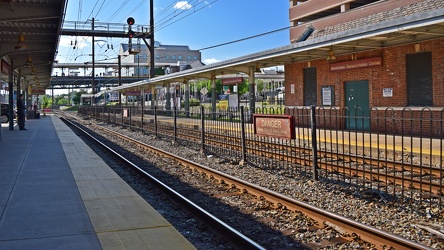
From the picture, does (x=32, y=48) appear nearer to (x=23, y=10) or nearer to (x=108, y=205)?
(x=23, y=10)

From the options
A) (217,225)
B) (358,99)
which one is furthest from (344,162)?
(358,99)

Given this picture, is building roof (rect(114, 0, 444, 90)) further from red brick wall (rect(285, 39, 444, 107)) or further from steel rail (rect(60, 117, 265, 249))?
steel rail (rect(60, 117, 265, 249))

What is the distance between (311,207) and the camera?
685 centimetres

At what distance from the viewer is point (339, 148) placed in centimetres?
1399

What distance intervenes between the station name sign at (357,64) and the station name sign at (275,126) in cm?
998

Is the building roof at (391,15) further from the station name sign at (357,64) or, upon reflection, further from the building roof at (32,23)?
the building roof at (32,23)

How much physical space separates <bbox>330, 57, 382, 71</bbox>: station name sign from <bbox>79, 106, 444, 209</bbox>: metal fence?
241cm

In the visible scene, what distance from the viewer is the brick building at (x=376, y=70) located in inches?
671

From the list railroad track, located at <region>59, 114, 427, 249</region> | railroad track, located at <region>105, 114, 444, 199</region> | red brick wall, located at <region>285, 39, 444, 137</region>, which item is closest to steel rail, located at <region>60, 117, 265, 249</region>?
railroad track, located at <region>59, 114, 427, 249</region>

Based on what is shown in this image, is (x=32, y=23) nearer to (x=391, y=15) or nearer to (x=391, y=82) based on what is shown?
(x=391, y=82)

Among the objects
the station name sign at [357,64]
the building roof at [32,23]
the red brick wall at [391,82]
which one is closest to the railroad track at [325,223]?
the red brick wall at [391,82]

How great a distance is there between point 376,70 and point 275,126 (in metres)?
10.8

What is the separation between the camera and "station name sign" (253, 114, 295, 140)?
10359mm

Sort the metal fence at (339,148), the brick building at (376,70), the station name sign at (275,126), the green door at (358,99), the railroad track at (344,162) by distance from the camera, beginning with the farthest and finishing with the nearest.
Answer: the green door at (358,99)
the brick building at (376,70)
the station name sign at (275,126)
the railroad track at (344,162)
the metal fence at (339,148)
